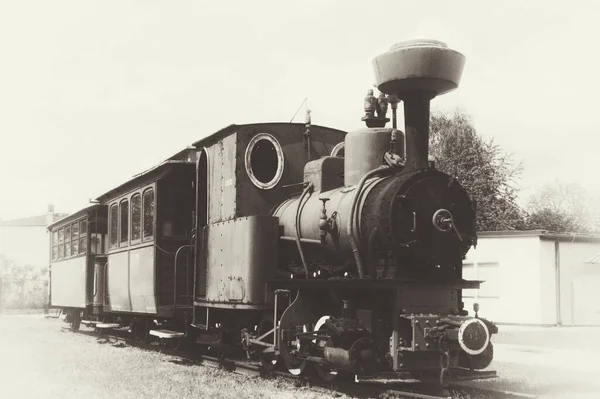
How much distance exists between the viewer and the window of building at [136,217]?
42.6 feet

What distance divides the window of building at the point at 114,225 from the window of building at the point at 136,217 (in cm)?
130

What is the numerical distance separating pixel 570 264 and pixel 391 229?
16941 millimetres

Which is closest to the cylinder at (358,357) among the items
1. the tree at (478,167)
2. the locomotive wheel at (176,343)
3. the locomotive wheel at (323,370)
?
the locomotive wheel at (323,370)

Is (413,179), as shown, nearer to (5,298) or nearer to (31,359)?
(31,359)

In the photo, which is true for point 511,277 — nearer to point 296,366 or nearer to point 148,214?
point 148,214

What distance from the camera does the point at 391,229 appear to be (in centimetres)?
748

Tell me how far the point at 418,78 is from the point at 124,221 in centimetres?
792

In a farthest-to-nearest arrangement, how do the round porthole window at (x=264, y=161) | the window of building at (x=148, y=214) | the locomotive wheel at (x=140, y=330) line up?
the locomotive wheel at (x=140, y=330) < the window of building at (x=148, y=214) < the round porthole window at (x=264, y=161)

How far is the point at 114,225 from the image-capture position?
49.2 feet

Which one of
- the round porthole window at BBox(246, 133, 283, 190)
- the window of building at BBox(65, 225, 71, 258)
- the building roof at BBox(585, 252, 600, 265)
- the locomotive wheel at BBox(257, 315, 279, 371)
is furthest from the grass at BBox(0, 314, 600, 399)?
the building roof at BBox(585, 252, 600, 265)

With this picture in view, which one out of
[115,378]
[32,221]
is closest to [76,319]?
[115,378]

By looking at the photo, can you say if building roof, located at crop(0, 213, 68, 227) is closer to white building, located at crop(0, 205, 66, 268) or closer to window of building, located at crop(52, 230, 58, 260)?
white building, located at crop(0, 205, 66, 268)

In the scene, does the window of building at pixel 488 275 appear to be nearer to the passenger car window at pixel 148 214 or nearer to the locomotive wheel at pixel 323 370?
the passenger car window at pixel 148 214

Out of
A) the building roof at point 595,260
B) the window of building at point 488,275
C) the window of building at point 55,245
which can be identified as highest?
the window of building at point 55,245
